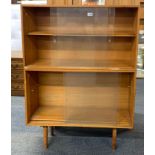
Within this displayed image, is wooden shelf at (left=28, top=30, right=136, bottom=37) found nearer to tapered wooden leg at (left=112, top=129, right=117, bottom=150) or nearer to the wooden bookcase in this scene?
the wooden bookcase

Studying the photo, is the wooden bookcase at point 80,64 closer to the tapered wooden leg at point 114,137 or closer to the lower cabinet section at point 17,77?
the tapered wooden leg at point 114,137

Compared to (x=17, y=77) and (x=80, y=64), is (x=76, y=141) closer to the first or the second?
(x=80, y=64)

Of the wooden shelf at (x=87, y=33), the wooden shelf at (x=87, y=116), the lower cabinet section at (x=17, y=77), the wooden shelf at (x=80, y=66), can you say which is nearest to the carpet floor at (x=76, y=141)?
the wooden shelf at (x=87, y=116)

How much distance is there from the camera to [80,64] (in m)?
2.41

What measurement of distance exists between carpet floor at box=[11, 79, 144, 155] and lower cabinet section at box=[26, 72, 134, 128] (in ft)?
0.94

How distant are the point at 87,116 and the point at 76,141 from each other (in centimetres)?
34

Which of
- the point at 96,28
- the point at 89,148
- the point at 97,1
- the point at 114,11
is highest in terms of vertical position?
Result: the point at 97,1

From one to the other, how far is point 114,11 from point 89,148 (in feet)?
4.74

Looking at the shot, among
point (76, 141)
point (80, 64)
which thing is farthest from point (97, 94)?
point (76, 141)

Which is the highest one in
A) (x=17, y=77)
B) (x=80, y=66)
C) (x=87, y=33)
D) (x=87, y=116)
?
(x=87, y=33)

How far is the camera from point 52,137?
2.69 metres

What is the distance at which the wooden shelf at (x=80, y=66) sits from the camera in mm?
2278
